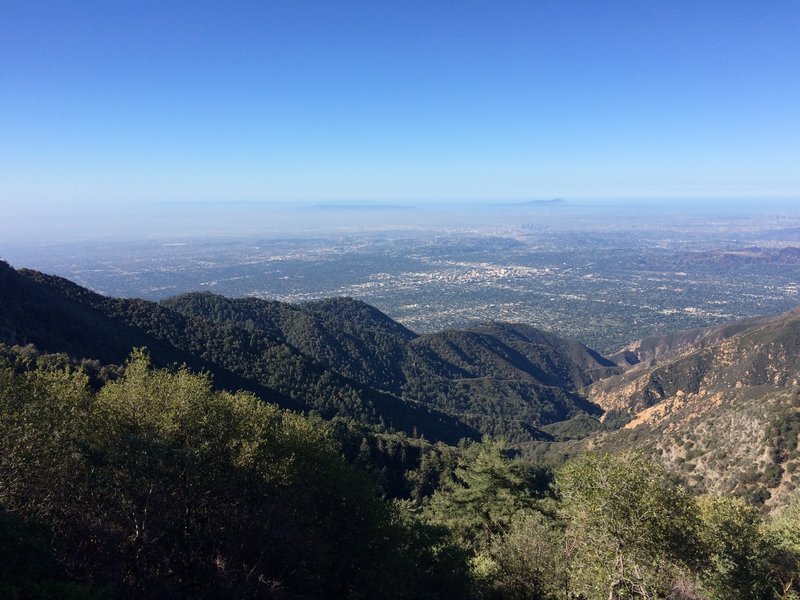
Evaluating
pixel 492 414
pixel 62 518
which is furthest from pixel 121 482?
pixel 492 414

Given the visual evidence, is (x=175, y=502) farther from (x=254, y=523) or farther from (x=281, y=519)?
(x=281, y=519)

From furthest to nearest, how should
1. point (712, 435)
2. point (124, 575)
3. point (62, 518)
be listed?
point (712, 435) < point (62, 518) < point (124, 575)

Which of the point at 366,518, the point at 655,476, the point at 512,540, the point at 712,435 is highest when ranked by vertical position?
the point at 655,476

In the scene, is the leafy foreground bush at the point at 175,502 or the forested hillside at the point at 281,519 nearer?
the leafy foreground bush at the point at 175,502

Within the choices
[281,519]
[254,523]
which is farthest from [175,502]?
[281,519]

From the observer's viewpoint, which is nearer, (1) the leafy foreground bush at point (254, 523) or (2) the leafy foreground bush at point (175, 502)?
(2) the leafy foreground bush at point (175, 502)

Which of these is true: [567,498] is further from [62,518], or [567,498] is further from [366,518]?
[62,518]

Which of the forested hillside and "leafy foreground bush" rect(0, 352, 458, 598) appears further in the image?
the forested hillside

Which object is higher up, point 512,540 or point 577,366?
point 512,540
